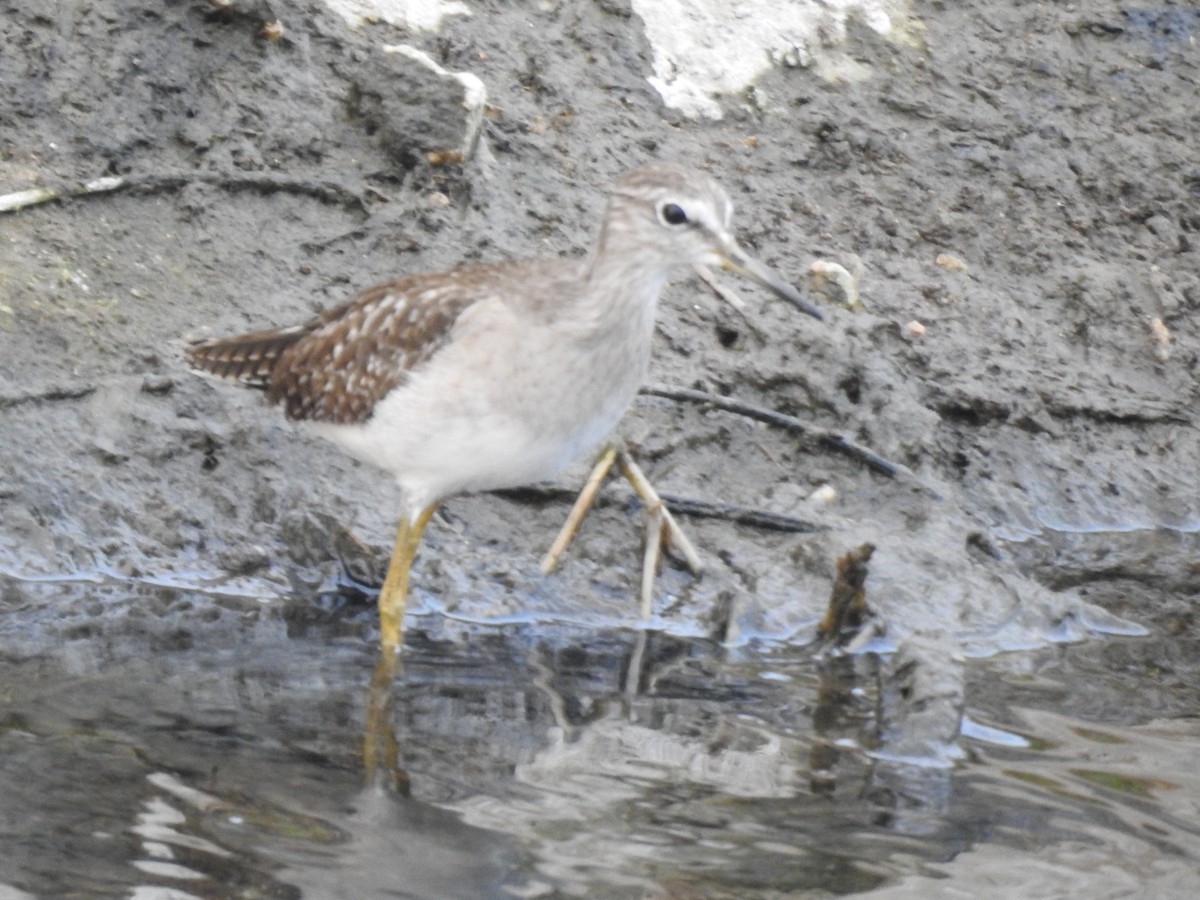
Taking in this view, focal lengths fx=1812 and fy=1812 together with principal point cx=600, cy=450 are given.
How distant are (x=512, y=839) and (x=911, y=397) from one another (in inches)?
150

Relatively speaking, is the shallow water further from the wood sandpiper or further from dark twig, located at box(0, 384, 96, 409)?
dark twig, located at box(0, 384, 96, 409)

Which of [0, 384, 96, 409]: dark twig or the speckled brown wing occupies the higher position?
the speckled brown wing

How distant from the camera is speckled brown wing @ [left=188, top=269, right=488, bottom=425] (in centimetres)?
641

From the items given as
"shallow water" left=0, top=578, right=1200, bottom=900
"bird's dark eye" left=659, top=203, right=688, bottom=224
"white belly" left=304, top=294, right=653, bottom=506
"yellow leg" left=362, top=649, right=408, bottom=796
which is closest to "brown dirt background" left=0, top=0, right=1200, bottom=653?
"shallow water" left=0, top=578, right=1200, bottom=900

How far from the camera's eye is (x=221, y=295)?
7.82m

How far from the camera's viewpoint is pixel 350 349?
6648 millimetres

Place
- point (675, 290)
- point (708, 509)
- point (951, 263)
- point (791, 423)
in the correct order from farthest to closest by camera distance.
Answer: point (951, 263)
point (675, 290)
point (791, 423)
point (708, 509)

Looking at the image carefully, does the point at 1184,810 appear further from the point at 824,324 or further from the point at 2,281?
the point at 2,281

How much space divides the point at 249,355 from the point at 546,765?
224 centimetres

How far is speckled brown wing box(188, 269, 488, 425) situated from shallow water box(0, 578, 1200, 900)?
0.82 meters

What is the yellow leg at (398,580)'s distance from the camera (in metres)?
6.59

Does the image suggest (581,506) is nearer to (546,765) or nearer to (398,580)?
(398,580)

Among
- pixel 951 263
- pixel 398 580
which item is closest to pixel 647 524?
pixel 398 580

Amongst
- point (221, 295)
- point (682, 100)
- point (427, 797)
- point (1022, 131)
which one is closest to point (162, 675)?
point (427, 797)
